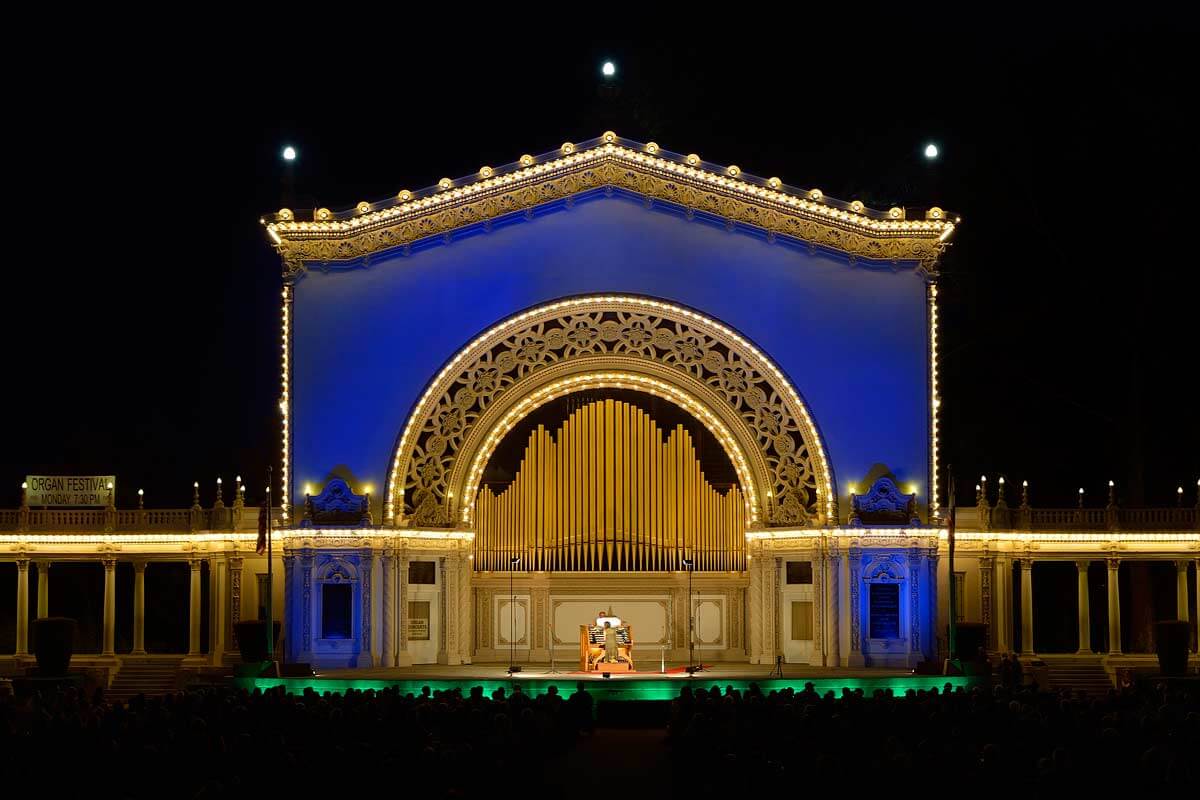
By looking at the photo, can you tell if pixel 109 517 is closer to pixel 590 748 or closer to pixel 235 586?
pixel 235 586

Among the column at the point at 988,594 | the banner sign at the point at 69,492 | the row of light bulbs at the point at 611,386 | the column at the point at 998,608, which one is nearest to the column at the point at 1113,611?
the column at the point at 998,608

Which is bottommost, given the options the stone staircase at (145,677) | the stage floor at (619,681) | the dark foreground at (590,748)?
the stone staircase at (145,677)

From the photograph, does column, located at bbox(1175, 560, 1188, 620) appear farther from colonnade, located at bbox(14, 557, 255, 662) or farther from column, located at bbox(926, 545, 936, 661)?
colonnade, located at bbox(14, 557, 255, 662)

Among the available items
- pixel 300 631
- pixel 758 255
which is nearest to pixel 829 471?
pixel 758 255

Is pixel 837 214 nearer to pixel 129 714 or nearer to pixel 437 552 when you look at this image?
pixel 437 552

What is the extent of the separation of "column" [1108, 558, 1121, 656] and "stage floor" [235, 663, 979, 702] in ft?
20.3

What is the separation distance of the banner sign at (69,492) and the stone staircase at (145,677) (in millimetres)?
3762

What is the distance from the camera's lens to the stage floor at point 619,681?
33.3 meters

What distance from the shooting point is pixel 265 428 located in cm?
5562

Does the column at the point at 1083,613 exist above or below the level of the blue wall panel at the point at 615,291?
below

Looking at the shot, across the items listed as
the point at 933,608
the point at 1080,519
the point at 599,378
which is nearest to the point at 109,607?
the point at 599,378

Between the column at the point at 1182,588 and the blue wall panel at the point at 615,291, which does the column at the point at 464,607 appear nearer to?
the blue wall panel at the point at 615,291

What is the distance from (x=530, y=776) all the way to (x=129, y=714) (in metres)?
5.48

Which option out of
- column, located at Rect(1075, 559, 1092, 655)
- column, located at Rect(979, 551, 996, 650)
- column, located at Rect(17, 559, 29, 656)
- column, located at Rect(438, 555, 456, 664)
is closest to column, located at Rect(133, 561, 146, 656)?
column, located at Rect(17, 559, 29, 656)
